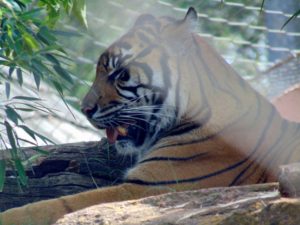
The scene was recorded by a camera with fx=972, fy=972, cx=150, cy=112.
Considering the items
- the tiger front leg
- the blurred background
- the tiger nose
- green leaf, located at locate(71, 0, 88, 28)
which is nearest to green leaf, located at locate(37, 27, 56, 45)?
green leaf, located at locate(71, 0, 88, 28)

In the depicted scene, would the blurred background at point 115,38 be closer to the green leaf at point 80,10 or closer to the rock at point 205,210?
the green leaf at point 80,10

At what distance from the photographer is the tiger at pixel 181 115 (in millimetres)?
2818

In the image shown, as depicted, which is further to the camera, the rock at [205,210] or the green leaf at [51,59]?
the green leaf at [51,59]

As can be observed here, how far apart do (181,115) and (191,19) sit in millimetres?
303

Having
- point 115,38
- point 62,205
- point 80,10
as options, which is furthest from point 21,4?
point 115,38

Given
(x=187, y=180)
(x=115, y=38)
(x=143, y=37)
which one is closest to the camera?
(x=187, y=180)

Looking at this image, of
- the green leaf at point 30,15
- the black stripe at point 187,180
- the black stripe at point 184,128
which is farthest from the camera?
the black stripe at point 184,128

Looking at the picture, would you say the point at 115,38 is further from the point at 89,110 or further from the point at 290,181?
the point at 290,181

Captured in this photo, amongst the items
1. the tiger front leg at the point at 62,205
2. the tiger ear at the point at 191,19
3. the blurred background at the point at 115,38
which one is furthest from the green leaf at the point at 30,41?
the blurred background at the point at 115,38

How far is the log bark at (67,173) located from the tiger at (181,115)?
101 mm

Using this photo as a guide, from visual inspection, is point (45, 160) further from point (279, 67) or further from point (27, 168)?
point (279, 67)

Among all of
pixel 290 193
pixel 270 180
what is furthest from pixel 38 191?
pixel 290 193

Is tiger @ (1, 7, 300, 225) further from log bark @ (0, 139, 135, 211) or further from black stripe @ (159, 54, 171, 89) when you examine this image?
log bark @ (0, 139, 135, 211)

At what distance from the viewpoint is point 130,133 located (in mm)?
3059
